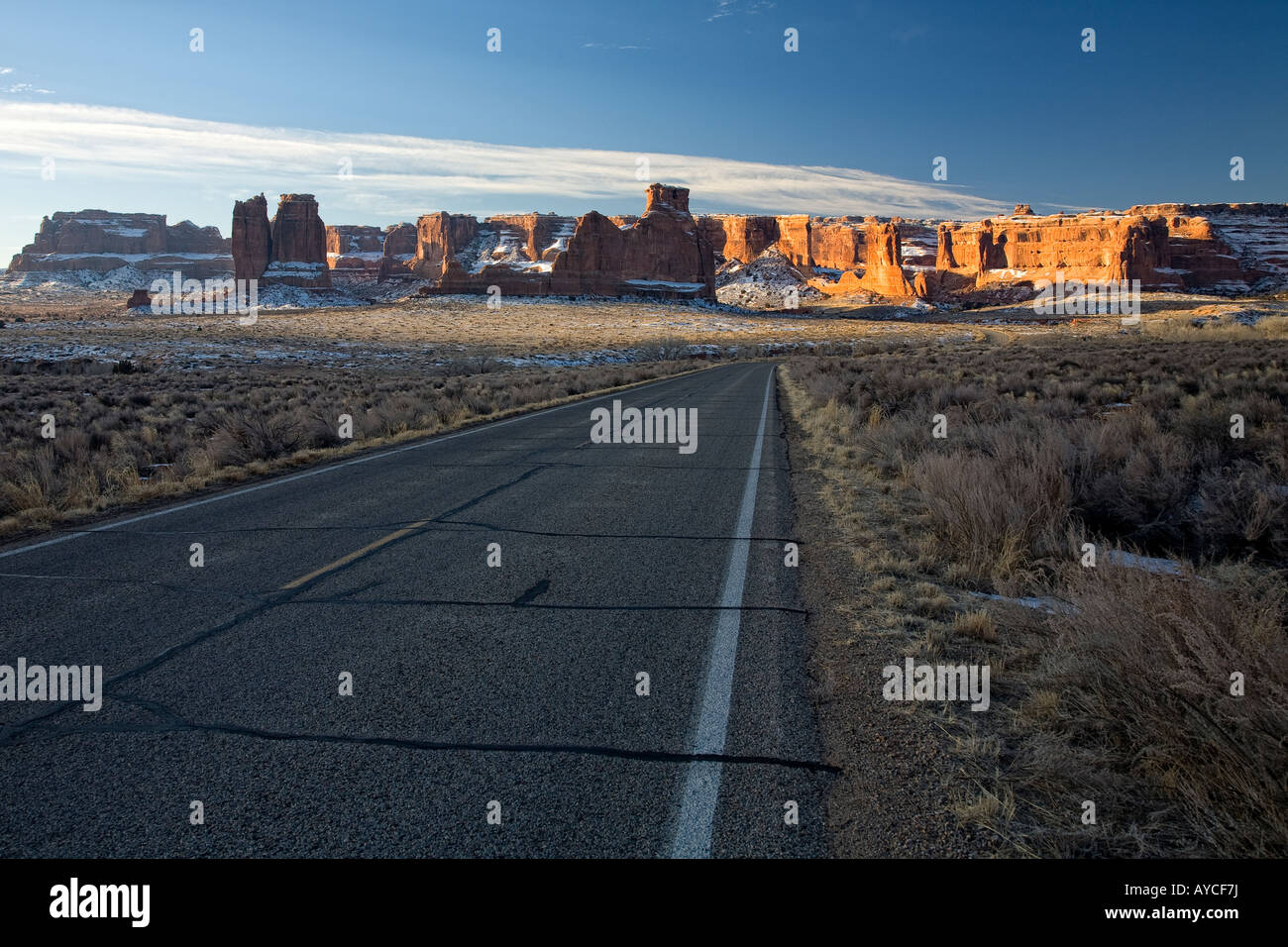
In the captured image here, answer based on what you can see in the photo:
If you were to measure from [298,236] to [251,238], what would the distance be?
31.1 ft

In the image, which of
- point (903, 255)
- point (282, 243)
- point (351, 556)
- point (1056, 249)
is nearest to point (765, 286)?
point (903, 255)

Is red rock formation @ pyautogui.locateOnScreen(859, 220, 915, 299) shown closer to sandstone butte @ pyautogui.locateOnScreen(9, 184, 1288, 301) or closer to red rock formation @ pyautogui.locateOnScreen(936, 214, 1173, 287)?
sandstone butte @ pyautogui.locateOnScreen(9, 184, 1288, 301)

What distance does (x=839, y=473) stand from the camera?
34.0 feet

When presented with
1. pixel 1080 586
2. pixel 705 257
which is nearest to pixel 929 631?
pixel 1080 586

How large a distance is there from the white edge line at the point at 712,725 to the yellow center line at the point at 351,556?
3114mm

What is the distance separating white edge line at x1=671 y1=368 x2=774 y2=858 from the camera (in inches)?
108

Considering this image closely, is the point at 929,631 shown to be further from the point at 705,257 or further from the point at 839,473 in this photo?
the point at 705,257

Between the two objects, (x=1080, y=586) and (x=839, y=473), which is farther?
(x=839, y=473)

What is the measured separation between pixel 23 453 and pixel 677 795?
12.6 metres

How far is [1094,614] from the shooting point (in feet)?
12.4

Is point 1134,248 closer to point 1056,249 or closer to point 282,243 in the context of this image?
point 1056,249

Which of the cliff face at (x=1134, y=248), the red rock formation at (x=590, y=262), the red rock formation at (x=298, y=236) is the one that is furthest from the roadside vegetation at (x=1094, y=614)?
the red rock formation at (x=298, y=236)

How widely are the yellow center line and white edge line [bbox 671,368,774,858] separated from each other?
3.11 meters

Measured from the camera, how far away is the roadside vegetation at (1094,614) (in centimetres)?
279
